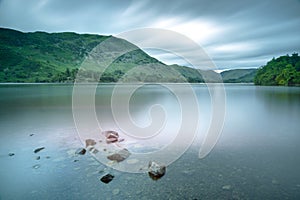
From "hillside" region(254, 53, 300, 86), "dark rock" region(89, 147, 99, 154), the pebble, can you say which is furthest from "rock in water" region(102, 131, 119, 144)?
"hillside" region(254, 53, 300, 86)

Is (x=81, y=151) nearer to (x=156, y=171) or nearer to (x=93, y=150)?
(x=93, y=150)

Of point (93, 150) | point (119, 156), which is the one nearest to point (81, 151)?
point (93, 150)

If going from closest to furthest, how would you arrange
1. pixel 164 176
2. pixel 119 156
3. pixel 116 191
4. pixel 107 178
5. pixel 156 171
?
pixel 116 191, pixel 107 178, pixel 164 176, pixel 156 171, pixel 119 156

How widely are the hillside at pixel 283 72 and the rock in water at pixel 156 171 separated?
129m

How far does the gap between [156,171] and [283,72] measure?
458ft

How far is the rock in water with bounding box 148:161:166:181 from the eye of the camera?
852cm

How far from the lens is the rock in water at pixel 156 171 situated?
8523 mm

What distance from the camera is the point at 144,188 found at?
7.64 meters

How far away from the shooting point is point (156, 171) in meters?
8.77

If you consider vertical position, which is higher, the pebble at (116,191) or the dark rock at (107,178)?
the dark rock at (107,178)

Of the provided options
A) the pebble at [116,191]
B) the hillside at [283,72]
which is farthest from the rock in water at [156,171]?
the hillside at [283,72]

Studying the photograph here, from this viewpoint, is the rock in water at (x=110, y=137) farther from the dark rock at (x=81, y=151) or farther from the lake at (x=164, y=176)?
the dark rock at (x=81, y=151)

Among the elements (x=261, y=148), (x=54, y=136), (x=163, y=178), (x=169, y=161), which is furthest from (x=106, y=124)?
(x=261, y=148)

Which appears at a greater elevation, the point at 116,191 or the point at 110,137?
the point at 110,137
